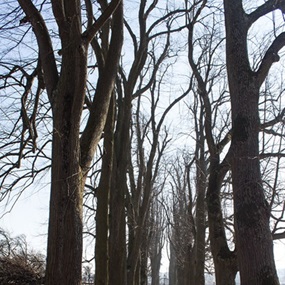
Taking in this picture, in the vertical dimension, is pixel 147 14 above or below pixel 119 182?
above

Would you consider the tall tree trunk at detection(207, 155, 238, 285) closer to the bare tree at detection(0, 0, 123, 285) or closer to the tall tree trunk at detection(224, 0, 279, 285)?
the tall tree trunk at detection(224, 0, 279, 285)

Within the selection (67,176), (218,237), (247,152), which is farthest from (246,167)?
(218,237)

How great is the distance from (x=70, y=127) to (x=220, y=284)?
4.97 meters

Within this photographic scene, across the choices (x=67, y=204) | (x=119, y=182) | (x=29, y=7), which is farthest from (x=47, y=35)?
(x=119, y=182)

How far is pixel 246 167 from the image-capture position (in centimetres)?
609

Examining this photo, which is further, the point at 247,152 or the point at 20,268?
the point at 20,268

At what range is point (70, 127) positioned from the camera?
529 centimetres

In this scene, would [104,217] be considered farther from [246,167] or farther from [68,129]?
[68,129]

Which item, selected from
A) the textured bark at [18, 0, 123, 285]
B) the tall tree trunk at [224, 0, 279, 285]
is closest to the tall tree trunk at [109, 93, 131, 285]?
the tall tree trunk at [224, 0, 279, 285]

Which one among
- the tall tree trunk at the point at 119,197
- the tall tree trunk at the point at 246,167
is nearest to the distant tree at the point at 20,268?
the tall tree trunk at the point at 119,197

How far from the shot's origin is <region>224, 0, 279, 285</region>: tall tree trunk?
5.60 metres

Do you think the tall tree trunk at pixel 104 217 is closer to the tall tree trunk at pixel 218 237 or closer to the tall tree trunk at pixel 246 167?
the tall tree trunk at pixel 218 237

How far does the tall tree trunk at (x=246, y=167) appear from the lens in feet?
18.4

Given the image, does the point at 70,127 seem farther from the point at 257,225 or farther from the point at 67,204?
the point at 257,225
